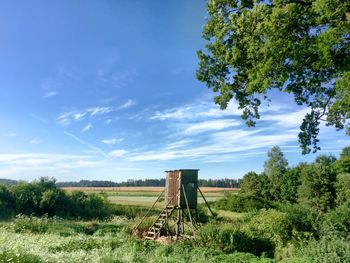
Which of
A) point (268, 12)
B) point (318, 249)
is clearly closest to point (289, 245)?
point (318, 249)

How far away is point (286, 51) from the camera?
14070 millimetres

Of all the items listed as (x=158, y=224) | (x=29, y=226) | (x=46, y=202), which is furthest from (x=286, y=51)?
(x=46, y=202)

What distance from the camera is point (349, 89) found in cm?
1285

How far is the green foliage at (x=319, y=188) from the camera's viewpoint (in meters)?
43.6

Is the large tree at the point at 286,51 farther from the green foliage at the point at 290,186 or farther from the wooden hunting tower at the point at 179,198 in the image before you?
the green foliage at the point at 290,186

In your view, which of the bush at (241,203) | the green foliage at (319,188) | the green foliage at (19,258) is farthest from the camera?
the bush at (241,203)

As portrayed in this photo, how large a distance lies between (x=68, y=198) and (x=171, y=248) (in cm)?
2751

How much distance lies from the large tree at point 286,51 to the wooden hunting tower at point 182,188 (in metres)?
8.99

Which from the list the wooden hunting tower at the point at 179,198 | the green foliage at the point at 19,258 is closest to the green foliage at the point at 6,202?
the wooden hunting tower at the point at 179,198

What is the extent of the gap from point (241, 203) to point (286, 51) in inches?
1364

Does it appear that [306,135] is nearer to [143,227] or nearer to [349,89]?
[349,89]

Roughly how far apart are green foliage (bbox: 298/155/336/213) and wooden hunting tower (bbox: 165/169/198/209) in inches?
914

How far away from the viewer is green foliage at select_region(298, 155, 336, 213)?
43.6 meters

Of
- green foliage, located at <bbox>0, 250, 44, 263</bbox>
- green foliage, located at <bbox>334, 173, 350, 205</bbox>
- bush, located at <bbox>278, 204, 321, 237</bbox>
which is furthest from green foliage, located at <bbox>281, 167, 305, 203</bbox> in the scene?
green foliage, located at <bbox>0, 250, 44, 263</bbox>
